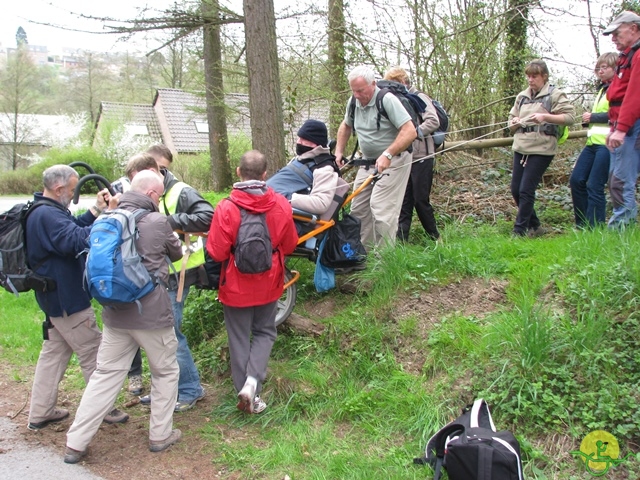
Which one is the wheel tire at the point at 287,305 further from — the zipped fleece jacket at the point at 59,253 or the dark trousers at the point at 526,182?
the dark trousers at the point at 526,182

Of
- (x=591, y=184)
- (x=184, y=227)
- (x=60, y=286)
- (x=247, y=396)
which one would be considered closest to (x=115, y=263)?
(x=184, y=227)

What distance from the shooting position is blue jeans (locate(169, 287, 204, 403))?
4.57 metres

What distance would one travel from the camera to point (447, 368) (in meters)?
4.12

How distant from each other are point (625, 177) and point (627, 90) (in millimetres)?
785

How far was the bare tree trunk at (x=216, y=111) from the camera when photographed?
11.5 m

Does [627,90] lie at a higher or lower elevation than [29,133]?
lower

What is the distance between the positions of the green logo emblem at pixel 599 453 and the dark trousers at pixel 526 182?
3308mm

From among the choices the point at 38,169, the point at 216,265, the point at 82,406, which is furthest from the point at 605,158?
the point at 38,169

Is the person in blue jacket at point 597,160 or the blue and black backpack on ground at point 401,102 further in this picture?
the person in blue jacket at point 597,160

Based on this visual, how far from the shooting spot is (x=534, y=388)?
11.8ft

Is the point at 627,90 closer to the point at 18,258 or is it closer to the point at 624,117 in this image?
the point at 624,117

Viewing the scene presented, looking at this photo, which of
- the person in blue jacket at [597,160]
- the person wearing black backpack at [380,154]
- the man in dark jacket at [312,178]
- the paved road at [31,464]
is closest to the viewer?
the paved road at [31,464]

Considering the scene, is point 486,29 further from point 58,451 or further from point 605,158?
point 58,451

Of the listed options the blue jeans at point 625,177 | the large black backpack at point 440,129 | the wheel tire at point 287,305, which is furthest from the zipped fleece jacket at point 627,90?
the wheel tire at point 287,305
